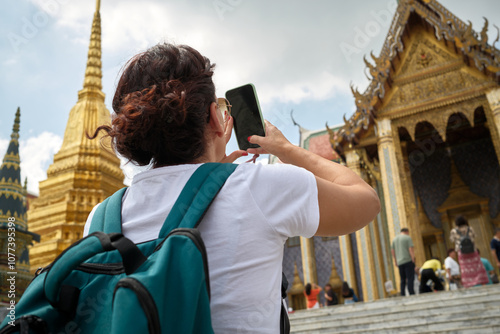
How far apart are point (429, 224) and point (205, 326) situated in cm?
1130

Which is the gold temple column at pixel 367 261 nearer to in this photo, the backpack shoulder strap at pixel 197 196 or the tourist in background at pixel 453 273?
the tourist in background at pixel 453 273

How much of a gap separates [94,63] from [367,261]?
12.7 m

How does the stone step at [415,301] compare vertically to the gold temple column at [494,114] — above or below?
below

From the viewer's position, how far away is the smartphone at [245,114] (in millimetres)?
1104

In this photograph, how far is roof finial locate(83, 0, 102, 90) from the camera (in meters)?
17.2

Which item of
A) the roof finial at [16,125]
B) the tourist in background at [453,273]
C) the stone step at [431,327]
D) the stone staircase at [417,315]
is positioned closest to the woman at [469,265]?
the tourist in background at [453,273]

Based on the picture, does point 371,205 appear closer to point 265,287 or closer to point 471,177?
point 265,287

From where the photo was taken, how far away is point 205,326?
0.68 metres

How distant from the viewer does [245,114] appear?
112 cm

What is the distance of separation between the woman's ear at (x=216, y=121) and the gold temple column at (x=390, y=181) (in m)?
8.49

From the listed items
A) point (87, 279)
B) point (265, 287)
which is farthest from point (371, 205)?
point (87, 279)

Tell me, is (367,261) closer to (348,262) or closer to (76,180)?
(348,262)

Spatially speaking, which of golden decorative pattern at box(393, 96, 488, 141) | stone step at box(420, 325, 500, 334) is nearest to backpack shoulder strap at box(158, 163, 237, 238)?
stone step at box(420, 325, 500, 334)

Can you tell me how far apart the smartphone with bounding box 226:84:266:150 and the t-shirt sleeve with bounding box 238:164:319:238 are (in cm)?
27
